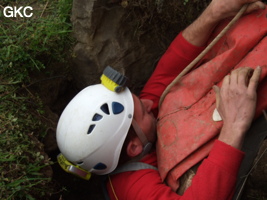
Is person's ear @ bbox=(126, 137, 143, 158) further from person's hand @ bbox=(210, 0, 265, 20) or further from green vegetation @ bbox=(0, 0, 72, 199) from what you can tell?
person's hand @ bbox=(210, 0, 265, 20)

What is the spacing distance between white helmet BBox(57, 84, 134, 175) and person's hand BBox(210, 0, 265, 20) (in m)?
1.00

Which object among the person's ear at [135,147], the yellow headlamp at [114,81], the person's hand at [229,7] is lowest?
the person's ear at [135,147]

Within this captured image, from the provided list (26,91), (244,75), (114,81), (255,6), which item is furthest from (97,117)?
(255,6)

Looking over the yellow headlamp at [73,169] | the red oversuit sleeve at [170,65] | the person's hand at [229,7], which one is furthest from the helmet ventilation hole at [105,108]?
the person's hand at [229,7]

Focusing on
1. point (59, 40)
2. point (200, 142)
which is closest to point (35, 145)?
point (59, 40)

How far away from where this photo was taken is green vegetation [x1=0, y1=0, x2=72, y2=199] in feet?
8.24

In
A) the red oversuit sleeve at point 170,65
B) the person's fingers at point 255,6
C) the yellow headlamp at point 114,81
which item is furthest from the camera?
the red oversuit sleeve at point 170,65

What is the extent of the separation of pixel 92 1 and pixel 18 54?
2.74ft

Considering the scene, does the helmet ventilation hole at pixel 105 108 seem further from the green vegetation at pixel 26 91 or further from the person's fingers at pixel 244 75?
the person's fingers at pixel 244 75

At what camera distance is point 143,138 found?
2.91 meters

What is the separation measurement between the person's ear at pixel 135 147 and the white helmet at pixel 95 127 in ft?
0.37

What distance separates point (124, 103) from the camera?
2.82 m

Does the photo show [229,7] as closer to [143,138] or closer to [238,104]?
[238,104]

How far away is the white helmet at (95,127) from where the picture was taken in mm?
2666
